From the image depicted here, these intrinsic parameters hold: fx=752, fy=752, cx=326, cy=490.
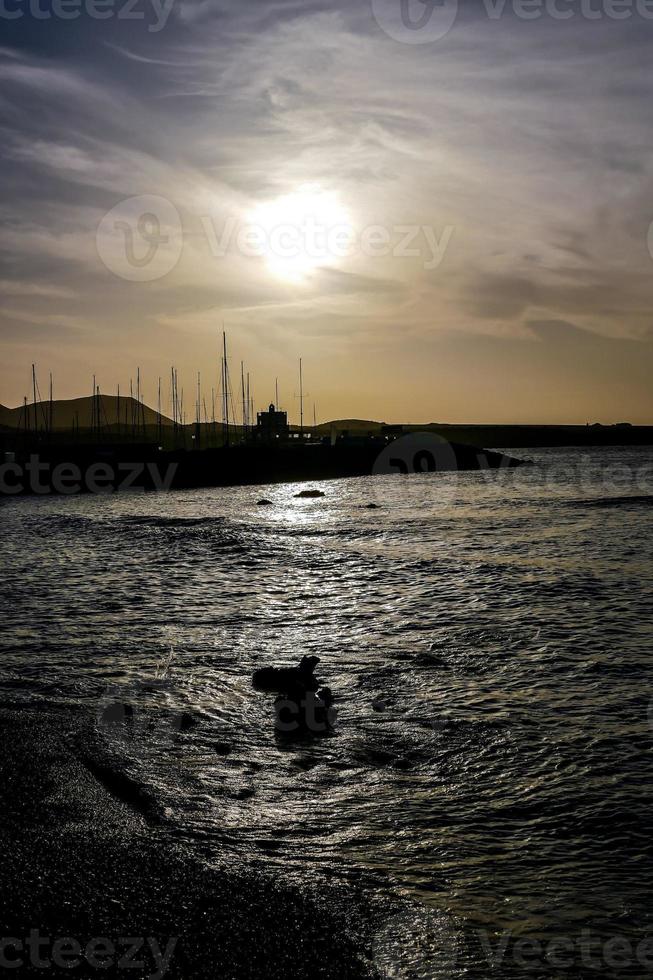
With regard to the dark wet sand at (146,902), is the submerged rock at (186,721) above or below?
below

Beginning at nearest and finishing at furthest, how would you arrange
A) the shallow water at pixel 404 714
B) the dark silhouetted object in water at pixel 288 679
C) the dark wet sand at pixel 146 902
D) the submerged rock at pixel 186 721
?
the dark wet sand at pixel 146 902 < the shallow water at pixel 404 714 < the submerged rock at pixel 186 721 < the dark silhouetted object in water at pixel 288 679

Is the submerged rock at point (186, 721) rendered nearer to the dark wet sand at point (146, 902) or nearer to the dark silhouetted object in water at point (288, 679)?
the dark silhouetted object in water at point (288, 679)

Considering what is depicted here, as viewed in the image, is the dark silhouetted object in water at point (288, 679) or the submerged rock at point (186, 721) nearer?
the submerged rock at point (186, 721)

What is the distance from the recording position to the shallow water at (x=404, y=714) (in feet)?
25.2

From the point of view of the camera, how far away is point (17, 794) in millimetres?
9047

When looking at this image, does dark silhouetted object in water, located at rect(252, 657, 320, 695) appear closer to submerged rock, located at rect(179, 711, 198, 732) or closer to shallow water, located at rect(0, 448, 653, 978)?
shallow water, located at rect(0, 448, 653, 978)

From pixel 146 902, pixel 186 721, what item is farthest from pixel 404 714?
pixel 146 902

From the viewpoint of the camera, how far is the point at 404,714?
42.2ft

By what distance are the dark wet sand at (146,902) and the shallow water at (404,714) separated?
0.42m

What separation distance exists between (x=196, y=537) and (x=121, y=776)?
33289 millimetres

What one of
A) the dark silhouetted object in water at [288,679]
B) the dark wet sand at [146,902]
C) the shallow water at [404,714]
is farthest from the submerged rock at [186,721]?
the dark wet sand at [146,902]

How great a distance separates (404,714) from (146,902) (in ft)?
21.9

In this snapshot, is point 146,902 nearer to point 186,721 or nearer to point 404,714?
point 186,721

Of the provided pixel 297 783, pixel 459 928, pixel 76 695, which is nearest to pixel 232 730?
pixel 297 783
